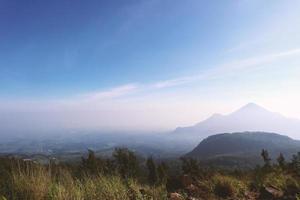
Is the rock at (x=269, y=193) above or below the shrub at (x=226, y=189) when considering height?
below

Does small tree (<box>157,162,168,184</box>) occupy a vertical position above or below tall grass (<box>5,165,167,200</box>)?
below

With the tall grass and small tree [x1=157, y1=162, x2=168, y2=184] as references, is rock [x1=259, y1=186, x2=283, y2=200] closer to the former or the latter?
small tree [x1=157, y1=162, x2=168, y2=184]

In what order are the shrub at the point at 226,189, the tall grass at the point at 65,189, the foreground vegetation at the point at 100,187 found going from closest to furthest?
the tall grass at the point at 65,189 < the foreground vegetation at the point at 100,187 < the shrub at the point at 226,189

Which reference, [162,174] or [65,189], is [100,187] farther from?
[162,174]

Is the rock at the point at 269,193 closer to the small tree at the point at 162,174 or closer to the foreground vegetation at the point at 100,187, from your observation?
the foreground vegetation at the point at 100,187

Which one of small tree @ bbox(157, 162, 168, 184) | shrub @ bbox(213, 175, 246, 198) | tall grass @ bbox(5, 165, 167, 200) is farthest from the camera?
small tree @ bbox(157, 162, 168, 184)

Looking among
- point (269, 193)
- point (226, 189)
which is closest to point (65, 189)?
point (226, 189)

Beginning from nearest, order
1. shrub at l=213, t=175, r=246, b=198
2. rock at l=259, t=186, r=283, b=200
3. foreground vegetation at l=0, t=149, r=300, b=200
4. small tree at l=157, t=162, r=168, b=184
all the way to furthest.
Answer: foreground vegetation at l=0, t=149, r=300, b=200 < rock at l=259, t=186, r=283, b=200 < shrub at l=213, t=175, r=246, b=198 < small tree at l=157, t=162, r=168, b=184

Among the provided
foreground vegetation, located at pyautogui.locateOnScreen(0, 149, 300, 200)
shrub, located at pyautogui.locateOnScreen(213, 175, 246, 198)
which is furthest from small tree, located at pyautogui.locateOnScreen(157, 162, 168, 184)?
shrub, located at pyautogui.locateOnScreen(213, 175, 246, 198)

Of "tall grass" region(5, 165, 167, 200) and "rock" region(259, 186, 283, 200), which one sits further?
"rock" region(259, 186, 283, 200)

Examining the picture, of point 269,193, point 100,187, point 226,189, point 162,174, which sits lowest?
point 162,174

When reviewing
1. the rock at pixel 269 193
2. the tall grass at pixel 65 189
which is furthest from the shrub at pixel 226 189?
the tall grass at pixel 65 189

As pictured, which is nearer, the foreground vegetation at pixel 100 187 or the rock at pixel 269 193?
the foreground vegetation at pixel 100 187

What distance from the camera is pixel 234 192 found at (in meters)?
7.77
